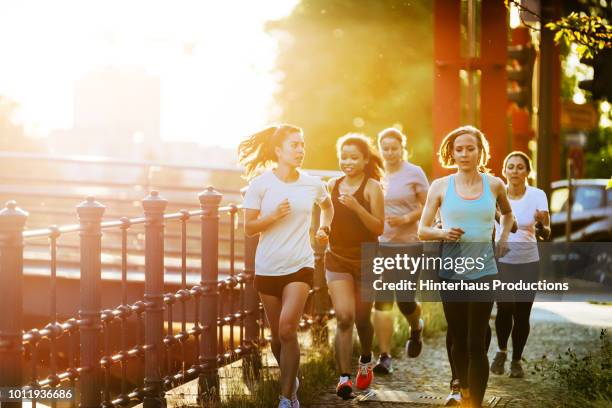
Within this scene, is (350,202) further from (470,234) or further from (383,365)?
(383,365)

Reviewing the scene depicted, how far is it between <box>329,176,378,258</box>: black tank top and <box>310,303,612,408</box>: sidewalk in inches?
40.6

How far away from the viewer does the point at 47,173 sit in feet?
139

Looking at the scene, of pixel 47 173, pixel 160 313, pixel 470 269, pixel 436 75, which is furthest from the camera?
pixel 47 173

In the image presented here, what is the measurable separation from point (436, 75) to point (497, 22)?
91cm

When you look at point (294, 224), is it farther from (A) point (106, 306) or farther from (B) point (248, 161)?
(A) point (106, 306)

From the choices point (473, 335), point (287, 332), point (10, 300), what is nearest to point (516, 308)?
point (473, 335)

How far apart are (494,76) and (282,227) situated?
22.6 ft

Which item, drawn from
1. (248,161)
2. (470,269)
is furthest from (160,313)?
(470,269)

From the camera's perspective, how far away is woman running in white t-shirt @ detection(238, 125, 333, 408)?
6.92 m

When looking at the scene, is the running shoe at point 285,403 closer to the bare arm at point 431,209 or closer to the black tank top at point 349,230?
the bare arm at point 431,209

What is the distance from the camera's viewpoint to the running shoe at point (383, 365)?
9070 millimetres

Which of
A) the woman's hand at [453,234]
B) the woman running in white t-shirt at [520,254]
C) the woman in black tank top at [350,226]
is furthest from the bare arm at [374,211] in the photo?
the woman's hand at [453,234]

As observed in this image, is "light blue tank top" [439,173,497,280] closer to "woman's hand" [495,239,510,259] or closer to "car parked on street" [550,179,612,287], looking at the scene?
"woman's hand" [495,239,510,259]

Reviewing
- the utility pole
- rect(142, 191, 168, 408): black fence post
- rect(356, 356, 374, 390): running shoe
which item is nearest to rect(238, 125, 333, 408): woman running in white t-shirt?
rect(142, 191, 168, 408): black fence post
